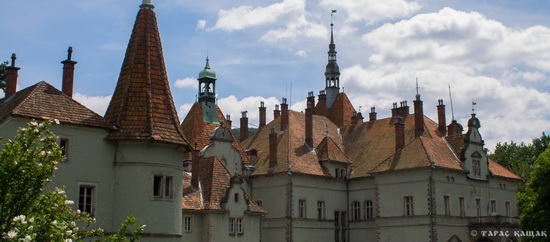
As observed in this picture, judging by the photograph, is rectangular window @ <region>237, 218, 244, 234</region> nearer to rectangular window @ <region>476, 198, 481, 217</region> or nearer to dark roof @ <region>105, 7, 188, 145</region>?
dark roof @ <region>105, 7, 188, 145</region>

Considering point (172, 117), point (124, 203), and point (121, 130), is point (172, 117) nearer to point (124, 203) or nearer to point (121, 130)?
point (121, 130)

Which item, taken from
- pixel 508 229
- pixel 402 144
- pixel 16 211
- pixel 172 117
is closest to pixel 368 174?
pixel 402 144

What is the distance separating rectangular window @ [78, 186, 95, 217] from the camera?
88.7ft

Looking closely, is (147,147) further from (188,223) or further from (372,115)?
(372,115)

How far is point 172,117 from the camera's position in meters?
28.6

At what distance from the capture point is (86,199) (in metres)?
27.1

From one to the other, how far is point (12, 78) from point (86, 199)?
9.01 m

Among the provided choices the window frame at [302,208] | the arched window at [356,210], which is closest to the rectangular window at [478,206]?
the arched window at [356,210]

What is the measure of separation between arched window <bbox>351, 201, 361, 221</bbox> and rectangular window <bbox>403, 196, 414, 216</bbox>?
6013 mm

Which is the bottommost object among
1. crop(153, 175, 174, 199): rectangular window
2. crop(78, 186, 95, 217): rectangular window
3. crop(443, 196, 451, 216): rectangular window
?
crop(78, 186, 95, 217): rectangular window

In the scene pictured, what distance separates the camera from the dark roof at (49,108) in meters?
26.5

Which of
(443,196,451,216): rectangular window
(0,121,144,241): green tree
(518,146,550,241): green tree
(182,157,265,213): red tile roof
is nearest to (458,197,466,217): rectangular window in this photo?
(443,196,451,216): rectangular window

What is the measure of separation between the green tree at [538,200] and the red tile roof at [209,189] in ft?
58.1

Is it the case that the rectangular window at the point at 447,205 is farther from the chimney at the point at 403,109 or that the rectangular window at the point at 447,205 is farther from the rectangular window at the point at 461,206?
the chimney at the point at 403,109
